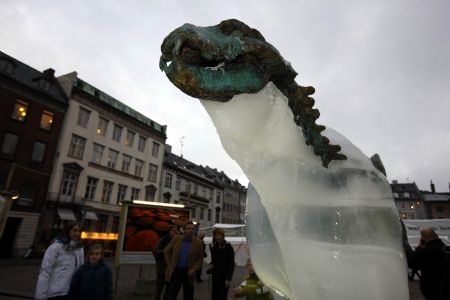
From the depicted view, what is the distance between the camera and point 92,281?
3.72m

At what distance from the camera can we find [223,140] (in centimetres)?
112

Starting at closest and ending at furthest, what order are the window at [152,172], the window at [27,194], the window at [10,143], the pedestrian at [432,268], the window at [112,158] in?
the pedestrian at [432,268]
the window at [10,143]
the window at [27,194]
the window at [112,158]
the window at [152,172]

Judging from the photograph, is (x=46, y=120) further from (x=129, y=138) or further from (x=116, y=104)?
(x=129, y=138)

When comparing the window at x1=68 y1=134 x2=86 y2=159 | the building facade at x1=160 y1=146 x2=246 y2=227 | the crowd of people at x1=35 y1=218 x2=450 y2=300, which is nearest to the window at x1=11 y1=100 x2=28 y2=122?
the window at x1=68 y1=134 x2=86 y2=159

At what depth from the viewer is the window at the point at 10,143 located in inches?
872

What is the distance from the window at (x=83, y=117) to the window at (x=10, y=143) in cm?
558

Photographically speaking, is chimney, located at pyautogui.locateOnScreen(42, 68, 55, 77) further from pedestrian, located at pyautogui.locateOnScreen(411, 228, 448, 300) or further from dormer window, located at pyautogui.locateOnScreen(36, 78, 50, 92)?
pedestrian, located at pyautogui.locateOnScreen(411, 228, 448, 300)

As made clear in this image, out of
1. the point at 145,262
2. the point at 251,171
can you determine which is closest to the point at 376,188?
the point at 251,171

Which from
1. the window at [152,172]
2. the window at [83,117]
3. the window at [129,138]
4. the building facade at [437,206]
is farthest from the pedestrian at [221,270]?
the building facade at [437,206]

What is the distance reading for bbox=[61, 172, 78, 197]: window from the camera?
2562 cm

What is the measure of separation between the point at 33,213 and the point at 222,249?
2230 cm

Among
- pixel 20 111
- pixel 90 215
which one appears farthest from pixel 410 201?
pixel 20 111

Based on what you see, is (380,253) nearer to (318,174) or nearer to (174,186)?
(318,174)

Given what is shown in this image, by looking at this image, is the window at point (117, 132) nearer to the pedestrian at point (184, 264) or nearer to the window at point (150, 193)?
the window at point (150, 193)
